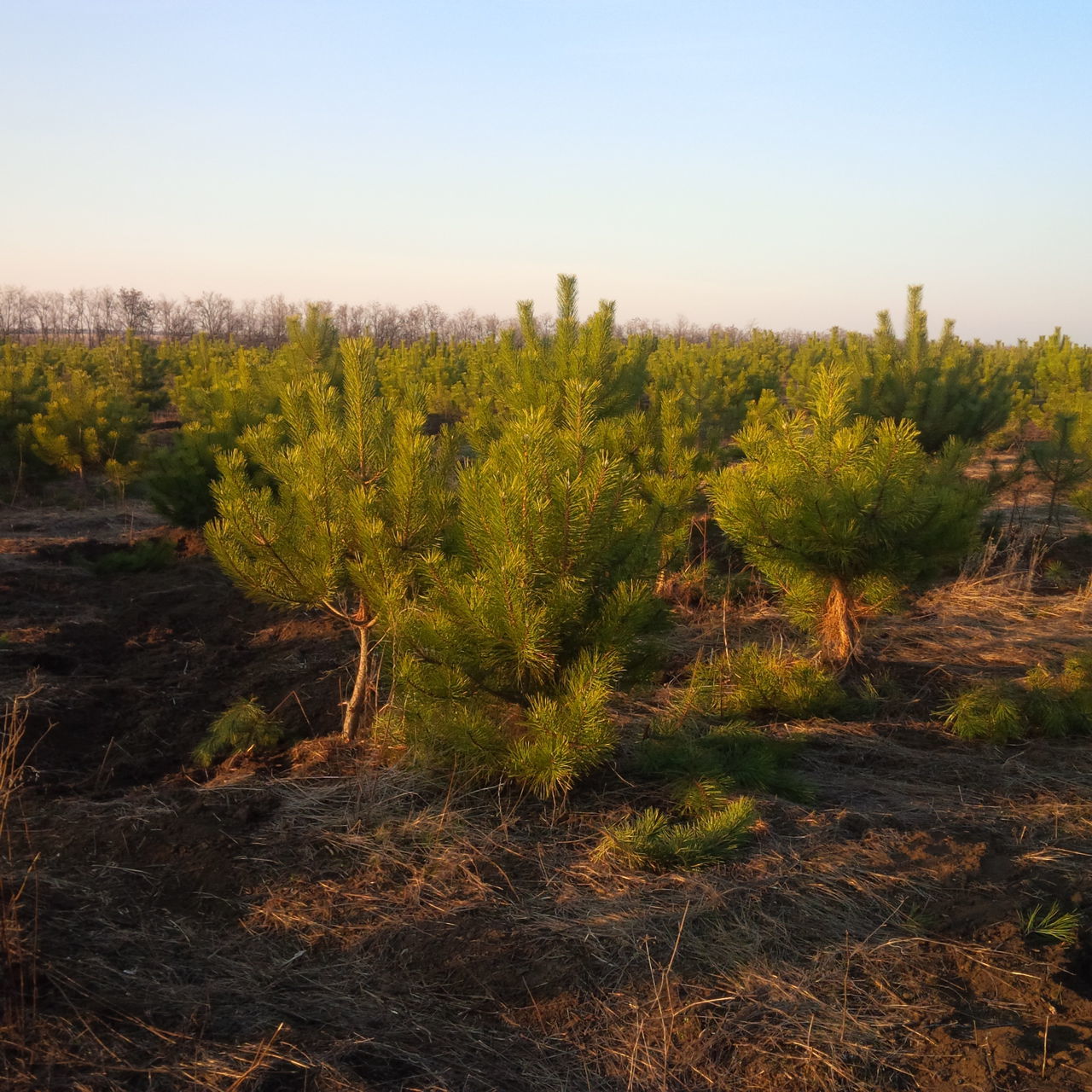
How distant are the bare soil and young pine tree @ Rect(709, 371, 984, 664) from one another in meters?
0.89

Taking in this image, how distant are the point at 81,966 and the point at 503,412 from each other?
255 inches

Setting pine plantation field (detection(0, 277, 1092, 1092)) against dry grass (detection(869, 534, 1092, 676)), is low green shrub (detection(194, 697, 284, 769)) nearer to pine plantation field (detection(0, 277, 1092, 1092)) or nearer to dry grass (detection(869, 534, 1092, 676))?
pine plantation field (detection(0, 277, 1092, 1092))

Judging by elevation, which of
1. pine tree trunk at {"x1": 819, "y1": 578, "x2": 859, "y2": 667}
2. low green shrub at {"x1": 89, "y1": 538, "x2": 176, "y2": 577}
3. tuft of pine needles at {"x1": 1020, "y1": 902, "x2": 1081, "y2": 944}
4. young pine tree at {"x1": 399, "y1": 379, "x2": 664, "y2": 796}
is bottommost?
low green shrub at {"x1": 89, "y1": 538, "x2": 176, "y2": 577}

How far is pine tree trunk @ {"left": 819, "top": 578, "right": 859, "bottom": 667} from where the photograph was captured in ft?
17.4

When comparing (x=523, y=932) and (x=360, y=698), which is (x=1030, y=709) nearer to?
(x=523, y=932)

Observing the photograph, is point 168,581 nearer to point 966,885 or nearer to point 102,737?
point 102,737

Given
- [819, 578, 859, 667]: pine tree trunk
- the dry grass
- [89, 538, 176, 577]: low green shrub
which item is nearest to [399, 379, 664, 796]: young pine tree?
[819, 578, 859, 667]: pine tree trunk

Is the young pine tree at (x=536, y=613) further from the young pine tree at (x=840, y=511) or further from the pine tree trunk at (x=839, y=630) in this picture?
the pine tree trunk at (x=839, y=630)

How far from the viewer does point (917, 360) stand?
34.7 ft

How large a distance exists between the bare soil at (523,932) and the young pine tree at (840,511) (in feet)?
2.91

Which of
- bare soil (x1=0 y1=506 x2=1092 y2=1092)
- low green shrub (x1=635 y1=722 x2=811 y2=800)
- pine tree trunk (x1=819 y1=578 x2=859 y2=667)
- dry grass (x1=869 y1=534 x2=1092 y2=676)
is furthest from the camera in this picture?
dry grass (x1=869 y1=534 x2=1092 y2=676)

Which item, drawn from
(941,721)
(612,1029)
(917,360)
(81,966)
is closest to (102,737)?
(81,966)

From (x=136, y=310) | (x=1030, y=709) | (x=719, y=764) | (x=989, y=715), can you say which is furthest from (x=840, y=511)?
(x=136, y=310)

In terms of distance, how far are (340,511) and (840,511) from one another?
249cm
